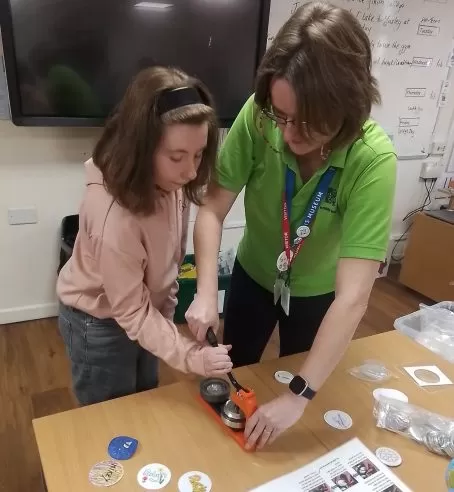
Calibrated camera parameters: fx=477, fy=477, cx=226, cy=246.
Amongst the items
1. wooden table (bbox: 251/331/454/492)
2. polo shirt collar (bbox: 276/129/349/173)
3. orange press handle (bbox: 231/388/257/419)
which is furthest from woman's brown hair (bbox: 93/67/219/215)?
wooden table (bbox: 251/331/454/492)

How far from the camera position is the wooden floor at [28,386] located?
5.42 ft

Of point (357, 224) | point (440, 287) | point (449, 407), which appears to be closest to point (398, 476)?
point (449, 407)

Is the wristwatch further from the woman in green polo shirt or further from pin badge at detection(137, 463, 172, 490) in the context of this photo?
pin badge at detection(137, 463, 172, 490)

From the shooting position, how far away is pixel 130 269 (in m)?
1.00

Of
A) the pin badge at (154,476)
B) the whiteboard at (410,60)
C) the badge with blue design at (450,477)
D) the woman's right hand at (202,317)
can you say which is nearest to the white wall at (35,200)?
the whiteboard at (410,60)

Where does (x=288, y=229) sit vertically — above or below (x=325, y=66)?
below

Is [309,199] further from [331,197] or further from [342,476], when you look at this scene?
[342,476]

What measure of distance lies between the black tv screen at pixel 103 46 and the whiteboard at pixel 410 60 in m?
0.38

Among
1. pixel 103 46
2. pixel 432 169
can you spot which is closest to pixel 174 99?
pixel 103 46

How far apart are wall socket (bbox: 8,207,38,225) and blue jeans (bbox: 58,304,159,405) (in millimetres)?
1272

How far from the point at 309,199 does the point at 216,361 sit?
45 centimetres

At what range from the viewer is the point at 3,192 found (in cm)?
225

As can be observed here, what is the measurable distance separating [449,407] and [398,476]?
304mm

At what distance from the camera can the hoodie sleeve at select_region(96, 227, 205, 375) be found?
0.99m
